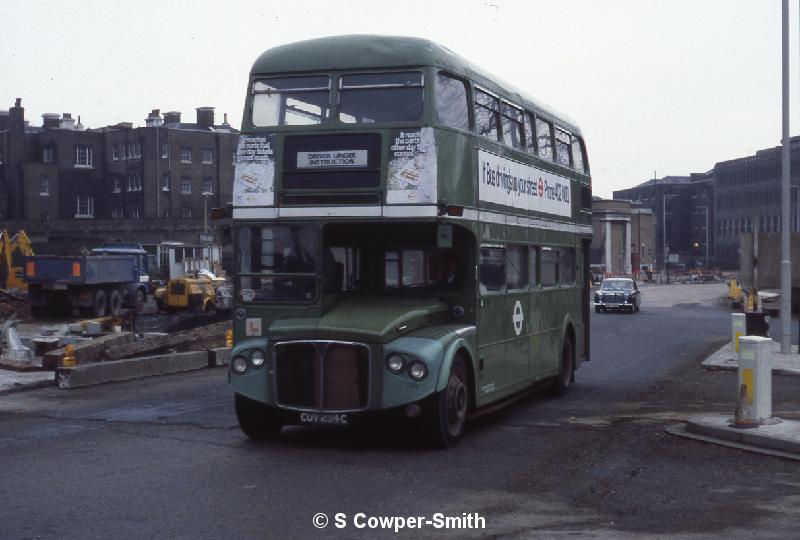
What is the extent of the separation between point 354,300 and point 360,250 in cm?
82

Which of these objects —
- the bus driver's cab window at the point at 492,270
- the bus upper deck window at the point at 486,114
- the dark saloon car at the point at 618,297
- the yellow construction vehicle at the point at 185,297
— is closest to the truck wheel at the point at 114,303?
the yellow construction vehicle at the point at 185,297

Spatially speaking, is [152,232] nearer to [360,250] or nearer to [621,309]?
[621,309]

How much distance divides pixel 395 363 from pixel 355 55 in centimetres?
350

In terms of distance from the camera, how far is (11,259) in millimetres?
46875

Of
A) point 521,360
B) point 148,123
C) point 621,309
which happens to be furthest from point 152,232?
point 521,360

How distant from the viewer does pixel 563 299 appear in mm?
17828

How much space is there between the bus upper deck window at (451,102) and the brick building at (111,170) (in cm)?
7601

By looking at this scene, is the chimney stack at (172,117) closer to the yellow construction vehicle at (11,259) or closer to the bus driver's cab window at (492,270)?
the yellow construction vehicle at (11,259)

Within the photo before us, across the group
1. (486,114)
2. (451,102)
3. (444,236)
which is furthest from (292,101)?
(486,114)

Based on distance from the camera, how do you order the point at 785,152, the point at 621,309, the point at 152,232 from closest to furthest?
the point at 785,152, the point at 621,309, the point at 152,232

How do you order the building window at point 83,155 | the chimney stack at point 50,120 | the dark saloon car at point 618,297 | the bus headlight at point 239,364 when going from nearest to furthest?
the bus headlight at point 239,364 → the dark saloon car at point 618,297 → the building window at point 83,155 → the chimney stack at point 50,120

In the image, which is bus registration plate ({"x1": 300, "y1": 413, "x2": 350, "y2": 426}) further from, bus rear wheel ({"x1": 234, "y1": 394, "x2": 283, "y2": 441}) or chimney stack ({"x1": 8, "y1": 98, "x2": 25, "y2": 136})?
chimney stack ({"x1": 8, "y1": 98, "x2": 25, "y2": 136})

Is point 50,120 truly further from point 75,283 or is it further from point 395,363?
point 395,363

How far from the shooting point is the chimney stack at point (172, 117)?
9850 centimetres
